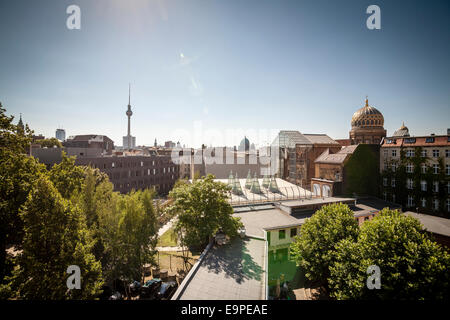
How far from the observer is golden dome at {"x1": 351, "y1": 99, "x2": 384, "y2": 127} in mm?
59094

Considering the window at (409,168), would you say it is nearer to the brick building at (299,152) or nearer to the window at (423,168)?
the window at (423,168)

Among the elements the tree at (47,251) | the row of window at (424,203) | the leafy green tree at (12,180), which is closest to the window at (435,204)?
the row of window at (424,203)

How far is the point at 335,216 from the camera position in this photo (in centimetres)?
2006

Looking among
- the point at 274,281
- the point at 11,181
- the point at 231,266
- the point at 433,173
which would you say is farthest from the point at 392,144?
the point at 11,181

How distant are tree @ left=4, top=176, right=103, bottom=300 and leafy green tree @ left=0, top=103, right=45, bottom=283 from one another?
14.4 ft

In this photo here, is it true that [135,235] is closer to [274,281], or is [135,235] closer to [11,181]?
[11,181]

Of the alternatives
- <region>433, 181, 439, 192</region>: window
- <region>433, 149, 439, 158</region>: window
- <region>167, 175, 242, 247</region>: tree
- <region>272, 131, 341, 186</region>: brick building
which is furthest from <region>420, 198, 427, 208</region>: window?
<region>167, 175, 242, 247</region>: tree

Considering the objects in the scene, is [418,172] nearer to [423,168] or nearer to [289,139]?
[423,168]

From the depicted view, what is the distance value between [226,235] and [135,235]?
846 centimetres

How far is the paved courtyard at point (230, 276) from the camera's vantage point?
11.4 metres

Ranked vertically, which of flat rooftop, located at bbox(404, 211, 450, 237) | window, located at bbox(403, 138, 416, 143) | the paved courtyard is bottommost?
the paved courtyard

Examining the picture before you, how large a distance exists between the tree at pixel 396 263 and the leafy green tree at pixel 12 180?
76.7 feet

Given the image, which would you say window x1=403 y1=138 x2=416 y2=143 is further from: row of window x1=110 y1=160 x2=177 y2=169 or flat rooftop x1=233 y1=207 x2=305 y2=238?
row of window x1=110 y1=160 x2=177 y2=169

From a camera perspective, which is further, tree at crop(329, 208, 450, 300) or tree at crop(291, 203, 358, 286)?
tree at crop(291, 203, 358, 286)
